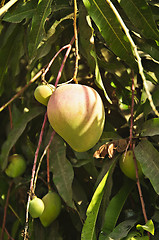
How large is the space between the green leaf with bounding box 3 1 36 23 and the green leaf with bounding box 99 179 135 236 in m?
0.46

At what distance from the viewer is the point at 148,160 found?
902mm

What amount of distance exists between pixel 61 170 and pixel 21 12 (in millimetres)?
385

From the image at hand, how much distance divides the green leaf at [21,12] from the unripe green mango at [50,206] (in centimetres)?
42

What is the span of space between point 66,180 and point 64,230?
232mm

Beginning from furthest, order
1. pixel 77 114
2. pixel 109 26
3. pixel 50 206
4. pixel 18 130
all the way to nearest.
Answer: pixel 18 130 → pixel 50 206 → pixel 109 26 → pixel 77 114

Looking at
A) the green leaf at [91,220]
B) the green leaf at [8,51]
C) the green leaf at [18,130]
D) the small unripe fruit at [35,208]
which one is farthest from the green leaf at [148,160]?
the green leaf at [8,51]

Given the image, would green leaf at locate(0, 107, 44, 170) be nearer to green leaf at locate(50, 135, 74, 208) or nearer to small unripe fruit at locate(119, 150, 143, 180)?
green leaf at locate(50, 135, 74, 208)

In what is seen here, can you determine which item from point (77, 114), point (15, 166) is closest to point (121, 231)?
point (77, 114)

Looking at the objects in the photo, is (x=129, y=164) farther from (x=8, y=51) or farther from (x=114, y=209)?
(x=8, y=51)

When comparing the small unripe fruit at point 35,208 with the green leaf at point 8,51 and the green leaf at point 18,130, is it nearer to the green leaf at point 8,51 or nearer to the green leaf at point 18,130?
the green leaf at point 18,130

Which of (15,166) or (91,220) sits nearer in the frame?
(91,220)

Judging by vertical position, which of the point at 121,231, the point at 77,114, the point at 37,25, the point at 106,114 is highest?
the point at 37,25

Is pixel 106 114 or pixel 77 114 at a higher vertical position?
pixel 77 114

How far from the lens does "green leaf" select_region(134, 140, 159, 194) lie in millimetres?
875
